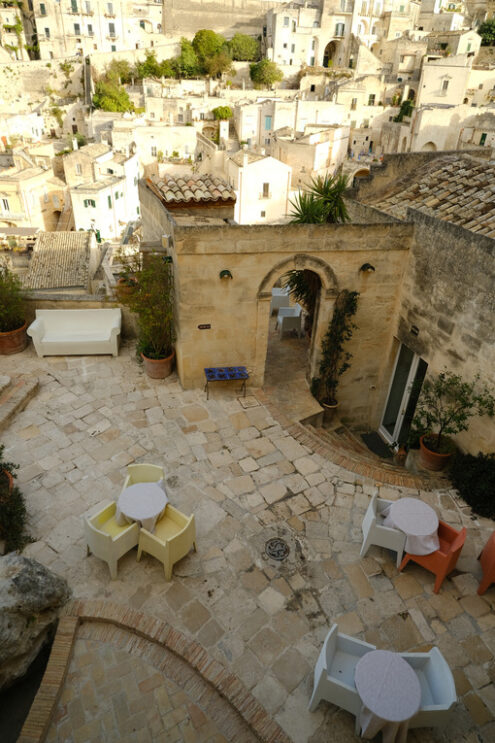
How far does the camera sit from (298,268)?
8.69 meters

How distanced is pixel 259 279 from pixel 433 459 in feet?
14.8

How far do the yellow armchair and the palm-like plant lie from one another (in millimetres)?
6946

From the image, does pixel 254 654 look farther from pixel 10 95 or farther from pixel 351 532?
pixel 10 95

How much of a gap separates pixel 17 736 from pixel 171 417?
490cm

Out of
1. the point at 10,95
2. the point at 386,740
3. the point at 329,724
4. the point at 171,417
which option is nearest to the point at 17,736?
the point at 329,724

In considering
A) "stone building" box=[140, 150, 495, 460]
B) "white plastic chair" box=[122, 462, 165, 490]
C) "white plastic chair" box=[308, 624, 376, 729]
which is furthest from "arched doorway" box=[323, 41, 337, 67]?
"white plastic chair" box=[308, 624, 376, 729]

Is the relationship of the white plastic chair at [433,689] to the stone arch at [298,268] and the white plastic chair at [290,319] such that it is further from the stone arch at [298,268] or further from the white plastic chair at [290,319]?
the white plastic chair at [290,319]

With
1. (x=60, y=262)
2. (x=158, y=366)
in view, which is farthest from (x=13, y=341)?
(x=60, y=262)

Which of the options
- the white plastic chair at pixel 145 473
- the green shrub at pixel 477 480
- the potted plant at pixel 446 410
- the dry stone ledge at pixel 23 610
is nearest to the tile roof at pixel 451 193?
the potted plant at pixel 446 410

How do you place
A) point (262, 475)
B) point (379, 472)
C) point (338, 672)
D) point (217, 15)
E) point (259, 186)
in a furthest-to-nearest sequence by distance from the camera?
1. point (217, 15)
2. point (259, 186)
3. point (379, 472)
4. point (262, 475)
5. point (338, 672)

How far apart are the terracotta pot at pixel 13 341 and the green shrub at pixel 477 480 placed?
30.0 ft

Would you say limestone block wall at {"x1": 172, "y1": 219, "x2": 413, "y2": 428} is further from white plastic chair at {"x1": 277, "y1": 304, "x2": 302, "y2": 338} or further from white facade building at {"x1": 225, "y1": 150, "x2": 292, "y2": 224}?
white facade building at {"x1": 225, "y1": 150, "x2": 292, "y2": 224}

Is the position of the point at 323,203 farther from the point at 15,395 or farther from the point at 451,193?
the point at 15,395

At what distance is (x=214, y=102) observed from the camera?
54094 millimetres
